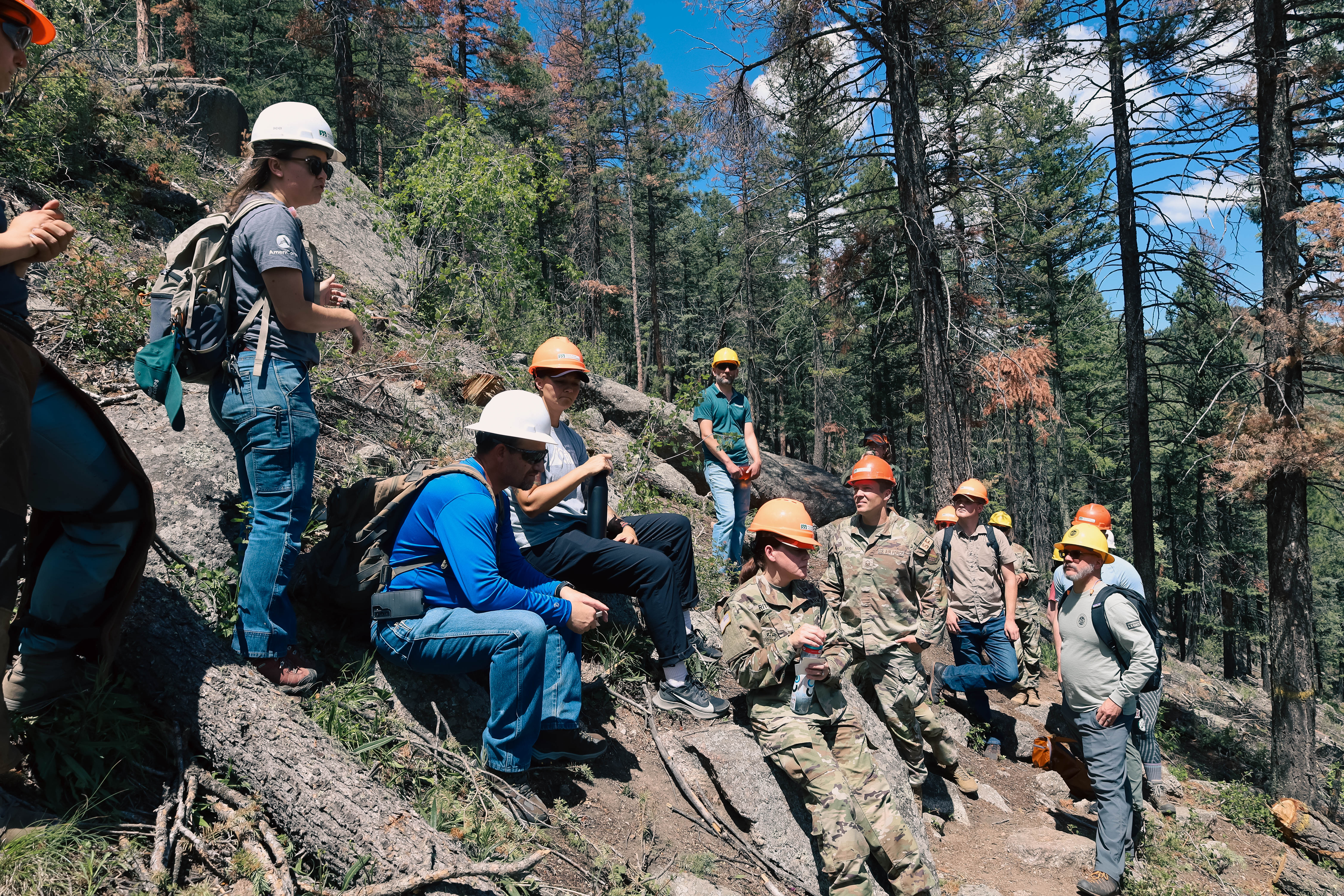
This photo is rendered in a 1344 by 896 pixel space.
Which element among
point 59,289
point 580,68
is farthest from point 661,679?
point 580,68

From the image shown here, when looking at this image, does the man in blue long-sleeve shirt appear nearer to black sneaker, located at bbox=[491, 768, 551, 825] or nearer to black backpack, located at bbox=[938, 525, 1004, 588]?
black sneaker, located at bbox=[491, 768, 551, 825]

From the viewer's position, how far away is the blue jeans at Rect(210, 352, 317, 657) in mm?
2803

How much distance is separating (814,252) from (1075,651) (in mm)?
14674

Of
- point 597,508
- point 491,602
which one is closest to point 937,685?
point 597,508

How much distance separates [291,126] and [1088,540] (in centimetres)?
538

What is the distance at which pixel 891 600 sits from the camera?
16.9 feet

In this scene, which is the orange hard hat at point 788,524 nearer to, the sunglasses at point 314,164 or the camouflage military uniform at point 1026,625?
the sunglasses at point 314,164

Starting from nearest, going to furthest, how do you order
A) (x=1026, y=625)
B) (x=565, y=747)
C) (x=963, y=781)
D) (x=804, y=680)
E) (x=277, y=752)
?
(x=277, y=752), (x=565, y=747), (x=804, y=680), (x=963, y=781), (x=1026, y=625)

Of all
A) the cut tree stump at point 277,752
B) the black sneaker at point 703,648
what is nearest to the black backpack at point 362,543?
the cut tree stump at point 277,752

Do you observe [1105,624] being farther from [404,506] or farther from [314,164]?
[314,164]

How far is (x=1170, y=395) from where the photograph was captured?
31.4m

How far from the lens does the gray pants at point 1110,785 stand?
4.63 m

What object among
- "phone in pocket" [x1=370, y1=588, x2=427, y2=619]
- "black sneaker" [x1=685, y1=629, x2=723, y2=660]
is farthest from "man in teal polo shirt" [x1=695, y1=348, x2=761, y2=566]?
"phone in pocket" [x1=370, y1=588, x2=427, y2=619]

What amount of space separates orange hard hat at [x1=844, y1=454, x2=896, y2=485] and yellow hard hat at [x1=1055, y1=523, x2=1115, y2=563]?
4.02 ft
